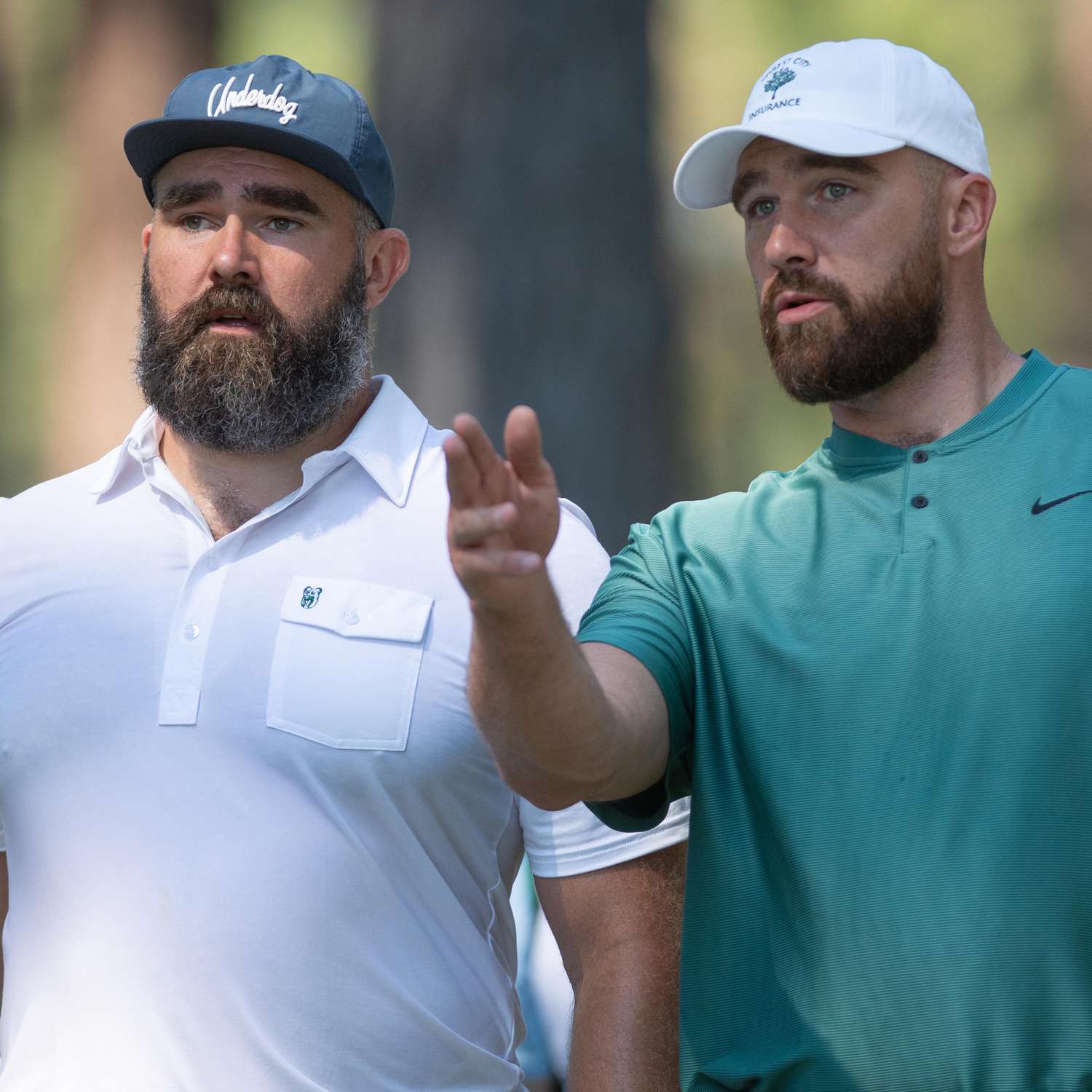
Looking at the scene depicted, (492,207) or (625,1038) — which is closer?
(625,1038)

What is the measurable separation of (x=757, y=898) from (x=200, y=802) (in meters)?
0.91

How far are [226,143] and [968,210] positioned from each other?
52.4 inches

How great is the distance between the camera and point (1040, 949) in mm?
2240

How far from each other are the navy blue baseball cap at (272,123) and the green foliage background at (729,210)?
5.45 metres

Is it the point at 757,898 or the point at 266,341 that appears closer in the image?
the point at 757,898

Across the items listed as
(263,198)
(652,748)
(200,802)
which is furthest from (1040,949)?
(263,198)

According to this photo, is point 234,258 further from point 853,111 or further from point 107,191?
point 107,191

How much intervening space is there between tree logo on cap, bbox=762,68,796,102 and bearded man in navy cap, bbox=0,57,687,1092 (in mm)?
794

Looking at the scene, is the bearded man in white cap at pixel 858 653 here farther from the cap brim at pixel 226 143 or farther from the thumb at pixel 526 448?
the cap brim at pixel 226 143

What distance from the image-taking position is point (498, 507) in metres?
2.01

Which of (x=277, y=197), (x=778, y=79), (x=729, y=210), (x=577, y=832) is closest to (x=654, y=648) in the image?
(x=577, y=832)

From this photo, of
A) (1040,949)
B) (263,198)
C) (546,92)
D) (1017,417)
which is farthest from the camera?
(546,92)

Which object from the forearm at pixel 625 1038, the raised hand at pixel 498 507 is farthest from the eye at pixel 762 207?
the forearm at pixel 625 1038

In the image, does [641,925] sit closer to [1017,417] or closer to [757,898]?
[757,898]
